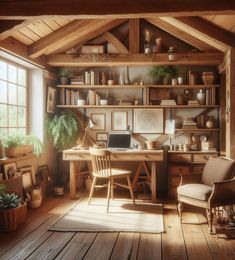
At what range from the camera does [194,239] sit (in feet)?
12.0

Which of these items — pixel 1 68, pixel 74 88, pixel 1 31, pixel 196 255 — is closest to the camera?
pixel 196 255

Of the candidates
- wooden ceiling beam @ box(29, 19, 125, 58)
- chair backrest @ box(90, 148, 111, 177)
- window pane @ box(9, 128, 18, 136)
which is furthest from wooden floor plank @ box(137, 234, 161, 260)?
wooden ceiling beam @ box(29, 19, 125, 58)

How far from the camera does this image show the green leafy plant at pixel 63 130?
5.81m

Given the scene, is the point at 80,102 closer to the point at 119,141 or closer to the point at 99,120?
the point at 99,120

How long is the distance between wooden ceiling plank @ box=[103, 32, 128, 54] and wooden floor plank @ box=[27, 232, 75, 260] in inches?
132

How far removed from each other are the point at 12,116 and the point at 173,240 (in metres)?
3.15

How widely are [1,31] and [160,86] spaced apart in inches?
121

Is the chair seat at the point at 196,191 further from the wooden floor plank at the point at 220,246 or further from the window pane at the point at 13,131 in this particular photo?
the window pane at the point at 13,131

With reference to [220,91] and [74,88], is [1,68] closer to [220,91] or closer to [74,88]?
[74,88]

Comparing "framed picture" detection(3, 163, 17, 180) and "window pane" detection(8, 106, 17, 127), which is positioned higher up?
"window pane" detection(8, 106, 17, 127)

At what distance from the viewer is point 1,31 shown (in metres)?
3.87

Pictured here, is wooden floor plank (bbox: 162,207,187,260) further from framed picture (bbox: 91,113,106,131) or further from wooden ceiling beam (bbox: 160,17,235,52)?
wooden ceiling beam (bbox: 160,17,235,52)

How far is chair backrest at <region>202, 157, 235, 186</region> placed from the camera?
4160mm

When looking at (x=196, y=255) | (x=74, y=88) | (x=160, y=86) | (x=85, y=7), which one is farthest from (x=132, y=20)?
(x=196, y=255)
